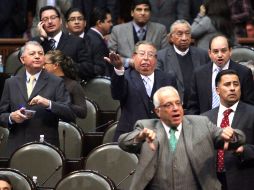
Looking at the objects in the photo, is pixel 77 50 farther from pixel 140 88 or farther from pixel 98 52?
pixel 140 88

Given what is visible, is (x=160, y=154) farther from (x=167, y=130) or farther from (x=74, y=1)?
(x=74, y=1)

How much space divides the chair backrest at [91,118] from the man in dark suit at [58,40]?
45 centimetres

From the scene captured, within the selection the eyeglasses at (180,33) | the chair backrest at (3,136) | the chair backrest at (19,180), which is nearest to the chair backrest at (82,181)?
the chair backrest at (19,180)

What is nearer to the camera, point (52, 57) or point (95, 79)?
point (52, 57)

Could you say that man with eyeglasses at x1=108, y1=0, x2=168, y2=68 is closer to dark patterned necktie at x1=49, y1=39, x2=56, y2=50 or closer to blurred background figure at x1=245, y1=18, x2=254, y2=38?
dark patterned necktie at x1=49, y1=39, x2=56, y2=50

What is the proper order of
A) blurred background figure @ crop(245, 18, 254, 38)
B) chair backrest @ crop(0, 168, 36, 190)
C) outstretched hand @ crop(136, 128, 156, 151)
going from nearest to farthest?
1. outstretched hand @ crop(136, 128, 156, 151)
2. chair backrest @ crop(0, 168, 36, 190)
3. blurred background figure @ crop(245, 18, 254, 38)

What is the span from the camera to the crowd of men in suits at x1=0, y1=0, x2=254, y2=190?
289 inches

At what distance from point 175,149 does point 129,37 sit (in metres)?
4.00

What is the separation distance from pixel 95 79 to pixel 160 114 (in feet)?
12.5

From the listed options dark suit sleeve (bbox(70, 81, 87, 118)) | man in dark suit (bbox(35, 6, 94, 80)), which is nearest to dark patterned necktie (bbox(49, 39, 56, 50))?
man in dark suit (bbox(35, 6, 94, 80))

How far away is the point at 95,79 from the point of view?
11.2 meters

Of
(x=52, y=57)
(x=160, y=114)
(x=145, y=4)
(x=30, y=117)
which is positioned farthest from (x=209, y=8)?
(x=160, y=114)

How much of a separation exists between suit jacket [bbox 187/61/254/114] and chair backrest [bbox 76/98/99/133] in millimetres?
1555

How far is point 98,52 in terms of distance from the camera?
11.5 m
